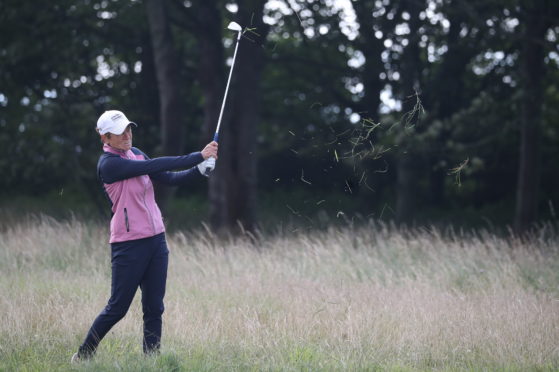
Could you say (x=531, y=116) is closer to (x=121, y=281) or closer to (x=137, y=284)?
(x=137, y=284)

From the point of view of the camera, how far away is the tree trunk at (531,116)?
50.2 feet

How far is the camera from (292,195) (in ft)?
91.1

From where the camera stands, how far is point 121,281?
5.56 m

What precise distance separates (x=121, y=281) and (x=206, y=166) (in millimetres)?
1087

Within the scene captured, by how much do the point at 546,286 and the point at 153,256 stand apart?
16.7ft

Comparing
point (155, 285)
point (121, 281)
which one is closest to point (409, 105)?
point (155, 285)

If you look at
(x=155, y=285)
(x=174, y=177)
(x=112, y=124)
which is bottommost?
(x=155, y=285)

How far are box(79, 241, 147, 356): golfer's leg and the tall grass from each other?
29 centimetres

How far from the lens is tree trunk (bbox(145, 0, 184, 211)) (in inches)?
611

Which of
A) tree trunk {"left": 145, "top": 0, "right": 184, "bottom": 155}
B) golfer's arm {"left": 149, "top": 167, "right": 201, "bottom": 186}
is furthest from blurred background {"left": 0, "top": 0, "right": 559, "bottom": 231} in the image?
golfer's arm {"left": 149, "top": 167, "right": 201, "bottom": 186}

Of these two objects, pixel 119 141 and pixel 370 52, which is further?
pixel 370 52

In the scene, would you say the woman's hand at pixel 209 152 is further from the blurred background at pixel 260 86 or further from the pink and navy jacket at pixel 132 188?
the blurred background at pixel 260 86

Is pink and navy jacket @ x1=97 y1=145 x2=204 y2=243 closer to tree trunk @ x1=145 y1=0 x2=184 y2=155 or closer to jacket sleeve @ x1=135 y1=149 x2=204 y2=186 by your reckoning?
jacket sleeve @ x1=135 y1=149 x2=204 y2=186

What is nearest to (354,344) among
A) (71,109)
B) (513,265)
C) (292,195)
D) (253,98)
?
(513,265)
